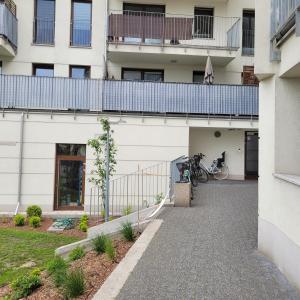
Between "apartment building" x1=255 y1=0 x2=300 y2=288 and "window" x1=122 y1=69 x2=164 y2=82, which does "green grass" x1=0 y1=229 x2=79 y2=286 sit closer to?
"apartment building" x1=255 y1=0 x2=300 y2=288

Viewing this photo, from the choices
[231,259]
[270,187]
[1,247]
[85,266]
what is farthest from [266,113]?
[1,247]

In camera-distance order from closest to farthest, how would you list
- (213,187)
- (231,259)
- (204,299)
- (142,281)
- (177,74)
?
1. (204,299)
2. (142,281)
3. (231,259)
4. (213,187)
5. (177,74)

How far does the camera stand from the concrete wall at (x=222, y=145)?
1764cm

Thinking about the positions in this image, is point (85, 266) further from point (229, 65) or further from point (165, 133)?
point (229, 65)

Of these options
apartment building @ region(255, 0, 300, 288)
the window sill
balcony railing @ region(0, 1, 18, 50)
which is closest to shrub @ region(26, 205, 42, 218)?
balcony railing @ region(0, 1, 18, 50)

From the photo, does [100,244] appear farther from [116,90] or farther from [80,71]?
[80,71]

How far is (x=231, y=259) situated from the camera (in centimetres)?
668

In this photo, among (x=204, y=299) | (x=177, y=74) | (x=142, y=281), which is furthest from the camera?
(x=177, y=74)

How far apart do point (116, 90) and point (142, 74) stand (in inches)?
145

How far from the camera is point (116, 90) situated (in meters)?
15.7

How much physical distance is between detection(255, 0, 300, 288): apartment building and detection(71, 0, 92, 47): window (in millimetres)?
12769

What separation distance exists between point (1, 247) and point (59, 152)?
5.50 meters

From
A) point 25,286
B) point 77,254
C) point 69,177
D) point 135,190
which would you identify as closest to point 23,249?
point 77,254

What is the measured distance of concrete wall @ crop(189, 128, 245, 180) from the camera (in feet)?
57.9
